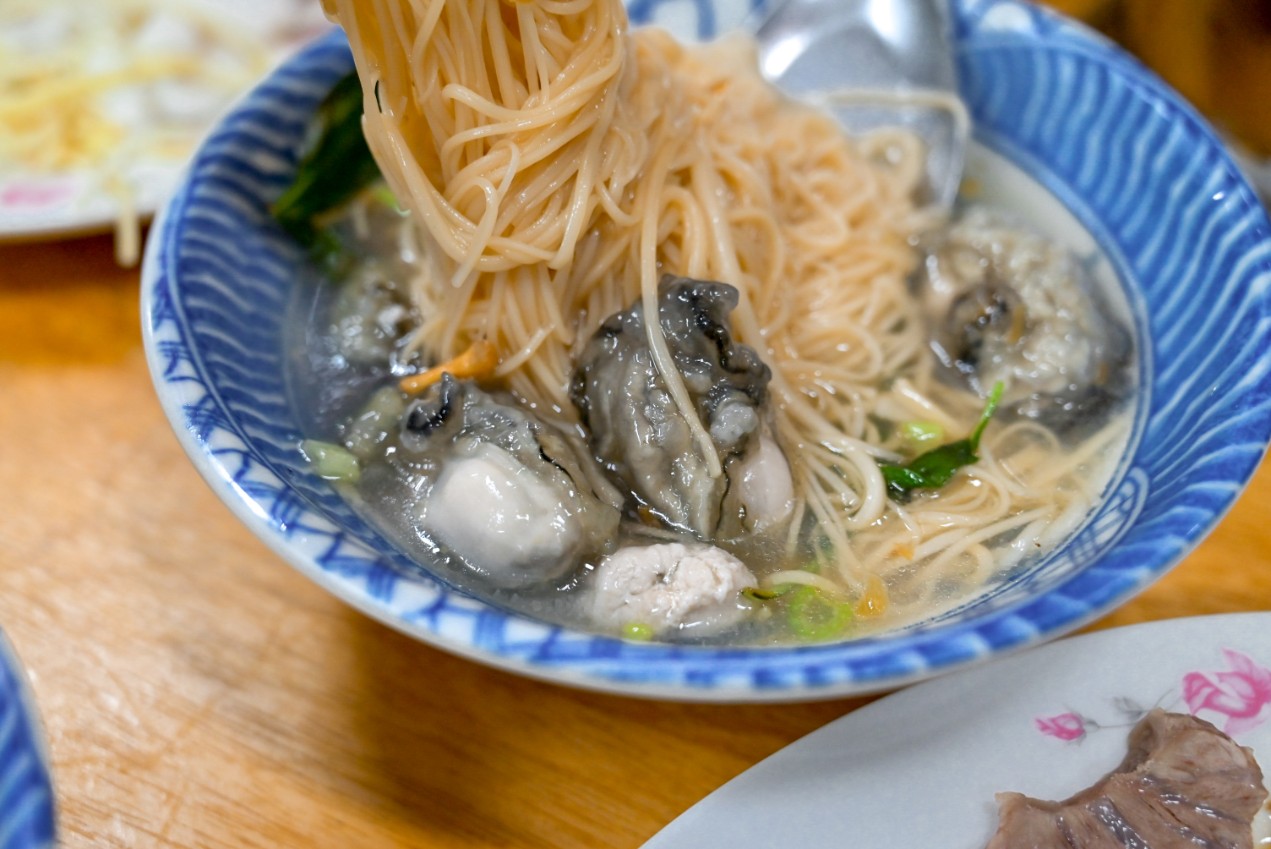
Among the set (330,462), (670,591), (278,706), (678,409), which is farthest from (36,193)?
(670,591)

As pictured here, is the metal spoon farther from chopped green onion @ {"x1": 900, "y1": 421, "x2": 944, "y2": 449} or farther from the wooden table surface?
the wooden table surface

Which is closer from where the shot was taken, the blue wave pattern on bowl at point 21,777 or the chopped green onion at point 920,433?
the blue wave pattern on bowl at point 21,777

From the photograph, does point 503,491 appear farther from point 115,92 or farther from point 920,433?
point 115,92

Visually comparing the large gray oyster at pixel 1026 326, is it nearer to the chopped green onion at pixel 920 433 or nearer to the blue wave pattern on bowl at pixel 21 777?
the chopped green onion at pixel 920 433

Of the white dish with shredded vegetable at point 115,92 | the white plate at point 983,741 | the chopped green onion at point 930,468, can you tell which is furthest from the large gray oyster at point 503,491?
the white dish with shredded vegetable at point 115,92

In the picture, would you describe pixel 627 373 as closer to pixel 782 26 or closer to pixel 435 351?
pixel 435 351
